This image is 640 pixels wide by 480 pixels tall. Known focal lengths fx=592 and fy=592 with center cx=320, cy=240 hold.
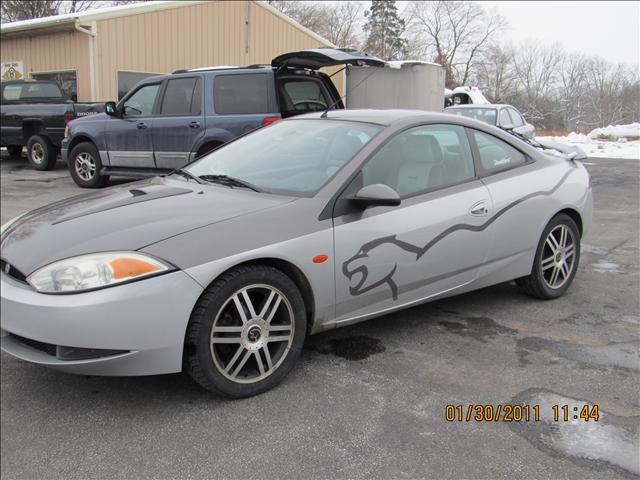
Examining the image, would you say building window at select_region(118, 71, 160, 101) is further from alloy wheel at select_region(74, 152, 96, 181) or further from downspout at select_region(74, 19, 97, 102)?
alloy wheel at select_region(74, 152, 96, 181)

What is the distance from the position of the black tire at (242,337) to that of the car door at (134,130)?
683cm

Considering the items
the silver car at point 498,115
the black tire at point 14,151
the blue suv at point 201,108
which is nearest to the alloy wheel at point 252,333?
the blue suv at point 201,108

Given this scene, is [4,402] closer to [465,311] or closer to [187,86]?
[465,311]

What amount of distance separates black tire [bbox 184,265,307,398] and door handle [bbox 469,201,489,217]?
1373mm

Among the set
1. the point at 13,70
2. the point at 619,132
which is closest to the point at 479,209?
the point at 13,70

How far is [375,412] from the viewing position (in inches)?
110

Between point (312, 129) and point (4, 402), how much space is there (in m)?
2.33

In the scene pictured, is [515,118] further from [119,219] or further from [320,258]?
[119,219]

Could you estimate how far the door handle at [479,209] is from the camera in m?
3.76

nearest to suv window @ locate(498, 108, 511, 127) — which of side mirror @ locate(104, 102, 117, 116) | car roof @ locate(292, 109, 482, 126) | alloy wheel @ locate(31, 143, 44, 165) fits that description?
side mirror @ locate(104, 102, 117, 116)

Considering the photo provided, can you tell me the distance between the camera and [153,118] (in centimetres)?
912

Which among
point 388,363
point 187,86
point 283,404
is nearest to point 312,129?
point 388,363

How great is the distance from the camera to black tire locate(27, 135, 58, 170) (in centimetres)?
1246

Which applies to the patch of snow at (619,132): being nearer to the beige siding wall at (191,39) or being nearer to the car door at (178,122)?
the beige siding wall at (191,39)
